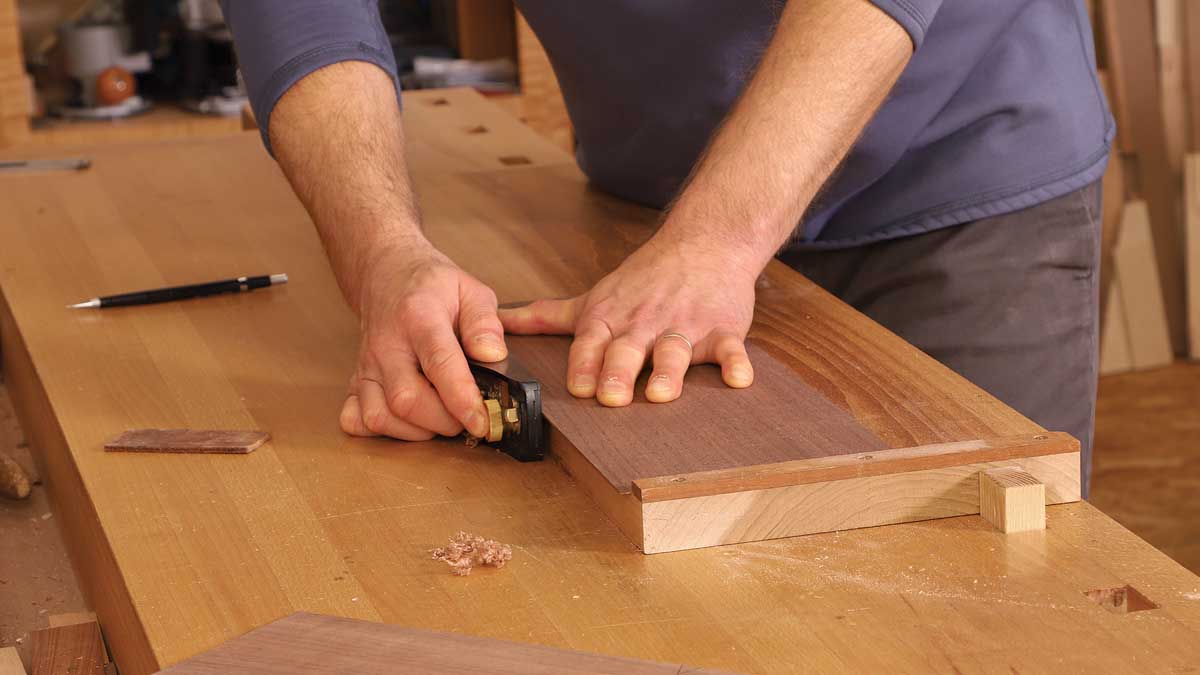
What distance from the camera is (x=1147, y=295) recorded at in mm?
3604

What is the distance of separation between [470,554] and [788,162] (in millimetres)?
536

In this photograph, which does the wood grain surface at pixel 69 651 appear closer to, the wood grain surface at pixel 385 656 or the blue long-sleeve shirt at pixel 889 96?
the wood grain surface at pixel 385 656

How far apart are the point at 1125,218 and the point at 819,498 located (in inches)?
115

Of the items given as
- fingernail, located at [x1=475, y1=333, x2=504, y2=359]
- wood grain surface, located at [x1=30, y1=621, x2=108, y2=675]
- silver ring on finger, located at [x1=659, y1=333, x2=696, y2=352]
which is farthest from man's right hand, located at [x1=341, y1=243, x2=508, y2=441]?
wood grain surface, located at [x1=30, y1=621, x2=108, y2=675]

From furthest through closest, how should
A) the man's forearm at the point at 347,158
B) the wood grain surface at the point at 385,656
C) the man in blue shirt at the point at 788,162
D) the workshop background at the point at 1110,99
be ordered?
the workshop background at the point at 1110,99 → the man's forearm at the point at 347,158 → the man in blue shirt at the point at 788,162 → the wood grain surface at the point at 385,656

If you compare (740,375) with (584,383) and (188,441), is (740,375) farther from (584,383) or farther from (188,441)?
(188,441)

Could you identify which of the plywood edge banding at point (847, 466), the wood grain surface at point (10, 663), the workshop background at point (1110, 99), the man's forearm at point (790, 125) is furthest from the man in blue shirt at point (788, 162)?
the workshop background at point (1110, 99)

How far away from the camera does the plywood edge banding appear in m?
0.94

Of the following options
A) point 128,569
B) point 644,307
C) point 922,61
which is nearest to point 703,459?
point 644,307

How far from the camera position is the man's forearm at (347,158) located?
1.38 metres

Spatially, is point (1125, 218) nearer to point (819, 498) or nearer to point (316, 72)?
point (316, 72)

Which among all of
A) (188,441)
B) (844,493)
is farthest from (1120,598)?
(188,441)

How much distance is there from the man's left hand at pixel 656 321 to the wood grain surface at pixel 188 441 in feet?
0.83

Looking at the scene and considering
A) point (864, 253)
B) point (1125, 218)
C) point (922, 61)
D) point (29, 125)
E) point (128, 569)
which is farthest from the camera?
point (1125, 218)
